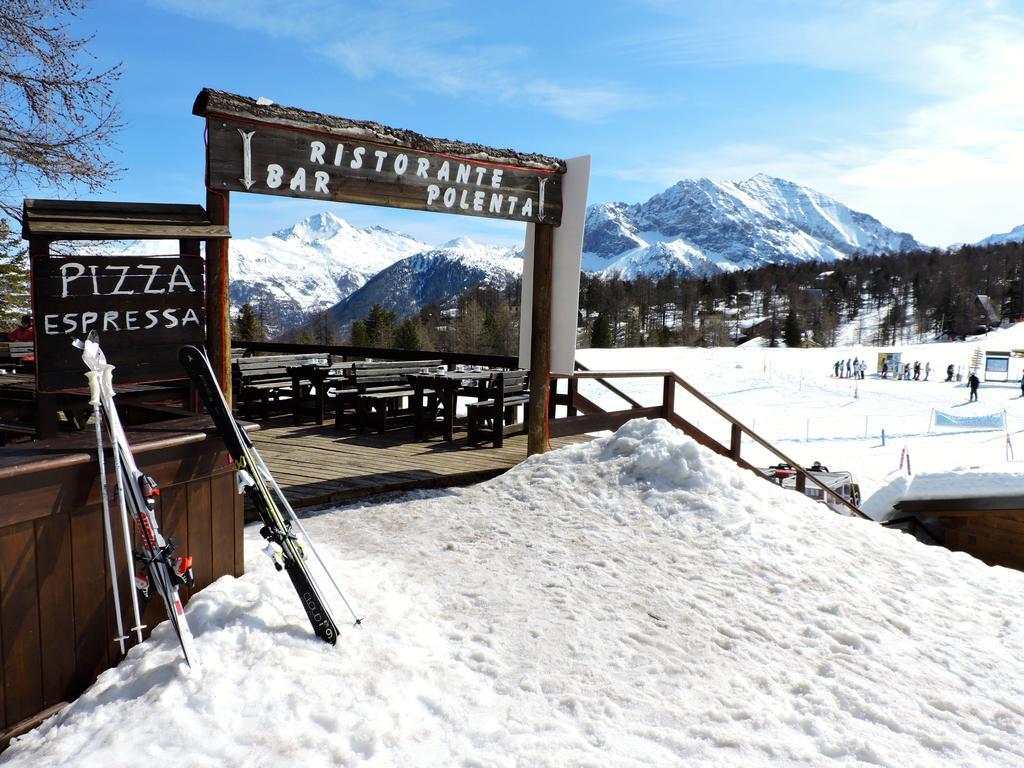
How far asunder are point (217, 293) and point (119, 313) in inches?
27.0

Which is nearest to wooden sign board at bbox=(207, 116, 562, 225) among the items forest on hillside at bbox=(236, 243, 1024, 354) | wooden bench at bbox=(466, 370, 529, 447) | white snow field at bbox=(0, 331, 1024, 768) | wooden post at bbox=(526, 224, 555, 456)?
wooden post at bbox=(526, 224, 555, 456)

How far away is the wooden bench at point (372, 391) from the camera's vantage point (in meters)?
9.16

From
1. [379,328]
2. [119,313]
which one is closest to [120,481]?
[119,313]

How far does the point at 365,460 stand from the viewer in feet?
25.2

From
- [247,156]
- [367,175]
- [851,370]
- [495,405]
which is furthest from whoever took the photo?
[851,370]

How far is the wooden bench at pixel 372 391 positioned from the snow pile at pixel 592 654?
3.16m

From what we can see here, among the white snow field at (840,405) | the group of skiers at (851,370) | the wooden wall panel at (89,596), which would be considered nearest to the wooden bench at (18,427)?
the wooden wall panel at (89,596)

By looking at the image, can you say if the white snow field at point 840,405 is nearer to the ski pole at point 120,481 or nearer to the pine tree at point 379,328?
the ski pole at point 120,481

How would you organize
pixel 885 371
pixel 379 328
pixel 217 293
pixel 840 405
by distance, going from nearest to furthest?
pixel 217 293
pixel 840 405
pixel 885 371
pixel 379 328

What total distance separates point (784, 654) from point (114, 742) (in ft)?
10.7

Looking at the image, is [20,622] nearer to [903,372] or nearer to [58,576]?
[58,576]

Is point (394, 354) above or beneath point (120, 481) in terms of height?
above

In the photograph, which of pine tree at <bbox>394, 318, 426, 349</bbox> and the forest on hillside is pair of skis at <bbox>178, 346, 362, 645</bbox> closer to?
pine tree at <bbox>394, 318, 426, 349</bbox>

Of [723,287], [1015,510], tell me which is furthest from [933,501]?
[723,287]
